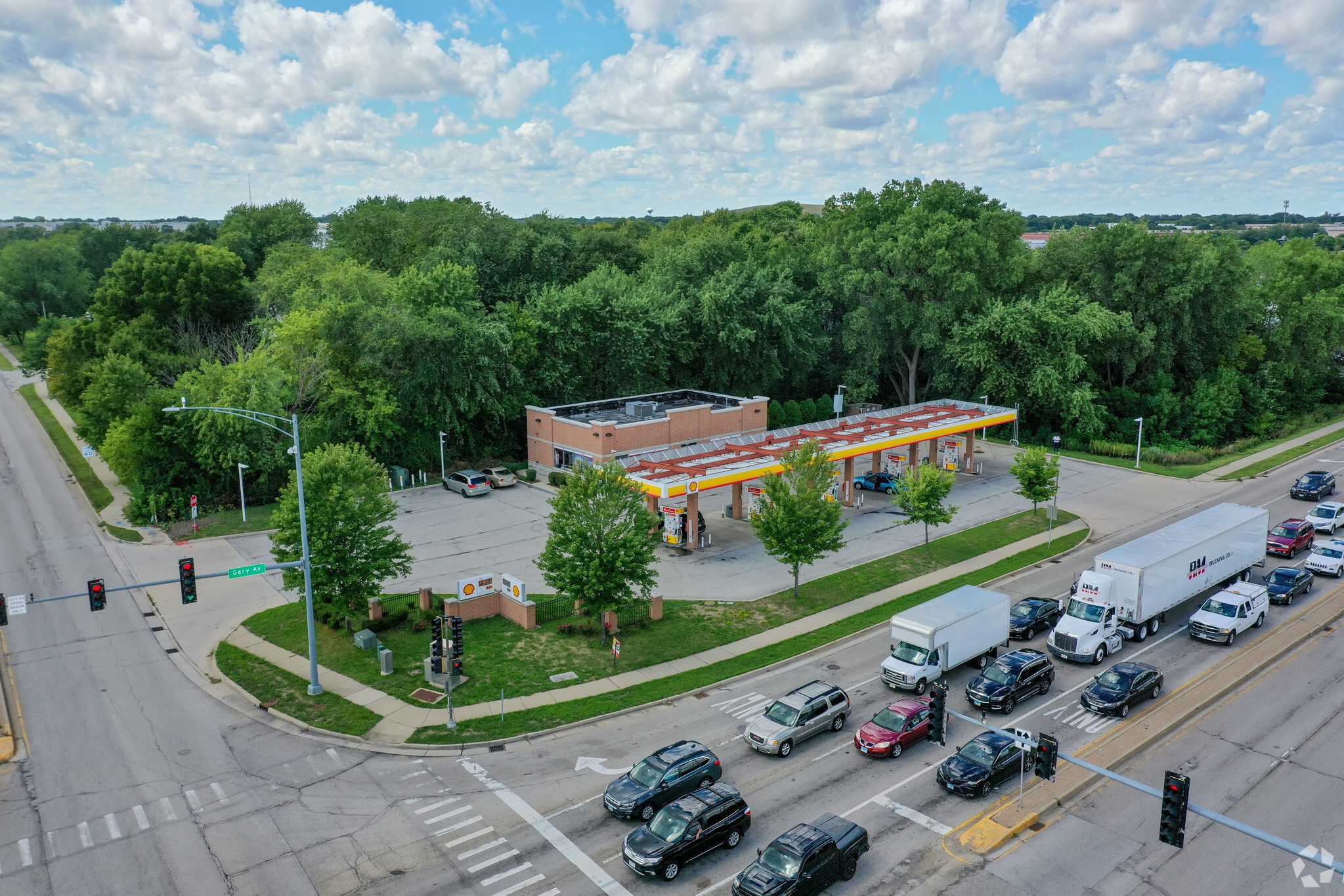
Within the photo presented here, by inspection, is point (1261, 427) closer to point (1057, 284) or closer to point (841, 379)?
point (1057, 284)

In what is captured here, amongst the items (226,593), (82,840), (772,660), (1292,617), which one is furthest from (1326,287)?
(82,840)

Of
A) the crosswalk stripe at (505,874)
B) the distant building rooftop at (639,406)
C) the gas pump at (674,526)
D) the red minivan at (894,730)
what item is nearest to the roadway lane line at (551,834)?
the crosswalk stripe at (505,874)

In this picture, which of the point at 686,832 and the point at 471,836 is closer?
the point at 686,832

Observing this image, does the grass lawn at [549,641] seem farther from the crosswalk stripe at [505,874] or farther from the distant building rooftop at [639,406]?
the distant building rooftop at [639,406]

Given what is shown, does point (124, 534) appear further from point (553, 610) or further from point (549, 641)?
point (549, 641)

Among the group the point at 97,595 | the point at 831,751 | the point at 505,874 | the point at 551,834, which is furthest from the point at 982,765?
the point at 97,595

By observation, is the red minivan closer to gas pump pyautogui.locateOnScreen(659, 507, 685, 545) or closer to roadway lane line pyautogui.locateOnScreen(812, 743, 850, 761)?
roadway lane line pyautogui.locateOnScreen(812, 743, 850, 761)

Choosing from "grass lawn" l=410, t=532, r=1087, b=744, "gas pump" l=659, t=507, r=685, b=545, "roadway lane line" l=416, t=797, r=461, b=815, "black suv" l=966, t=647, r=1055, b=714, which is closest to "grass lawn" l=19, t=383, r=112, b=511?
"gas pump" l=659, t=507, r=685, b=545
